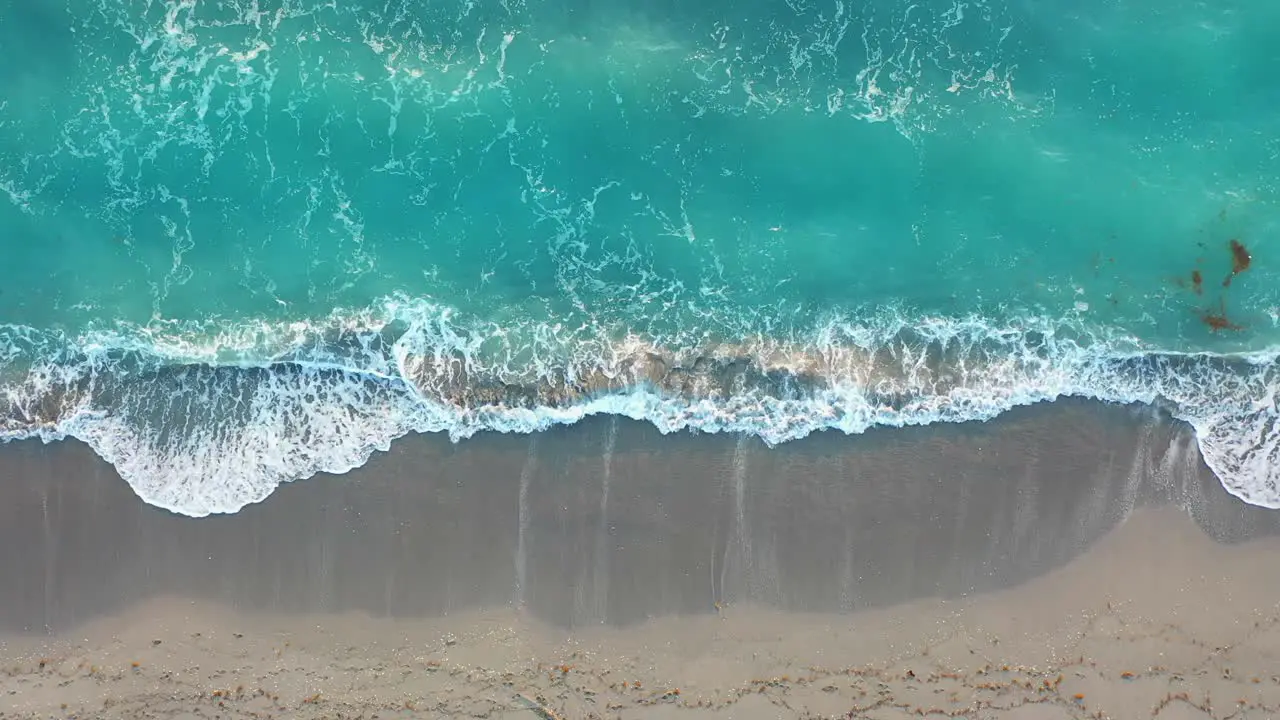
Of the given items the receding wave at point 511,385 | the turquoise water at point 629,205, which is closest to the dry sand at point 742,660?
the receding wave at point 511,385

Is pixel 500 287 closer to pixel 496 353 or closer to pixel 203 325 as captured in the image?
pixel 496 353

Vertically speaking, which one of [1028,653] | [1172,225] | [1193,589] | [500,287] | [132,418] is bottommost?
[1028,653]

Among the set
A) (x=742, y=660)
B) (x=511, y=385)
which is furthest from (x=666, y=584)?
(x=511, y=385)

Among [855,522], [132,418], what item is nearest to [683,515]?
[855,522]

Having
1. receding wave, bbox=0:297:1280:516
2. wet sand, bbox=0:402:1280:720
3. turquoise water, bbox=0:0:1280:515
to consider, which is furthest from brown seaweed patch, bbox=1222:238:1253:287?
wet sand, bbox=0:402:1280:720

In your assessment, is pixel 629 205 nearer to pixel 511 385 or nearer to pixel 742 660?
pixel 511 385
